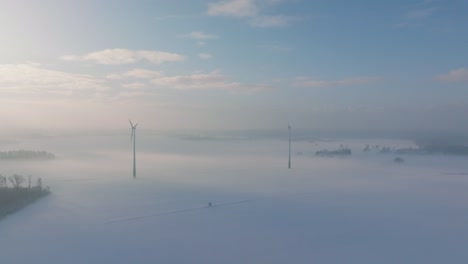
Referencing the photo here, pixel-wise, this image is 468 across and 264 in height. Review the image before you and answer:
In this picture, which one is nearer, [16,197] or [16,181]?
[16,197]

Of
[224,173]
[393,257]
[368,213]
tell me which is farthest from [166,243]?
[224,173]

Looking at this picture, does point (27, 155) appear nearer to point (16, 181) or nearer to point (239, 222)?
point (16, 181)

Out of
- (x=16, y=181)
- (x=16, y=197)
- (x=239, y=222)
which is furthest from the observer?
(x=16, y=181)

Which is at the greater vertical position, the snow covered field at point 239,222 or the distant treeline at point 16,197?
the distant treeline at point 16,197

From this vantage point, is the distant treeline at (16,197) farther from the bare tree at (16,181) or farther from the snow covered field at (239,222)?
the bare tree at (16,181)

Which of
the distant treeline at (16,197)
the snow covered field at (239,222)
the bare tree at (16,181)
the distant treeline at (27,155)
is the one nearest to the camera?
the snow covered field at (239,222)

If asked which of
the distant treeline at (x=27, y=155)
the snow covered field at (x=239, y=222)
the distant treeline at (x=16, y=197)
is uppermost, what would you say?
the distant treeline at (x=27, y=155)

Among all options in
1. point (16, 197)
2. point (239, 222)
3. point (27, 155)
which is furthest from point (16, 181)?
point (27, 155)

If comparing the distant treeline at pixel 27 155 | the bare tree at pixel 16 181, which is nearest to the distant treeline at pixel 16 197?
the bare tree at pixel 16 181

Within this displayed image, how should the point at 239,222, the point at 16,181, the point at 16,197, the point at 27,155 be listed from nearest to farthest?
the point at 239,222
the point at 16,197
the point at 16,181
the point at 27,155

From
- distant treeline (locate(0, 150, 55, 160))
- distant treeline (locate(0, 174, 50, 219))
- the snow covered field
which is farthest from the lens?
distant treeline (locate(0, 150, 55, 160))

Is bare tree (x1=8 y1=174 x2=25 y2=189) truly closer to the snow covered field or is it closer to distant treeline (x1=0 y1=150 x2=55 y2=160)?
the snow covered field

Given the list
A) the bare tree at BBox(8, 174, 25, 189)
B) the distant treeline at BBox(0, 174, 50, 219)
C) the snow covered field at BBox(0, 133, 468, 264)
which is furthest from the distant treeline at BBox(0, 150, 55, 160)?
the distant treeline at BBox(0, 174, 50, 219)
